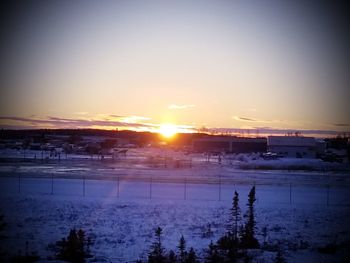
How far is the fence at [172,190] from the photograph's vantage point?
26.5 m

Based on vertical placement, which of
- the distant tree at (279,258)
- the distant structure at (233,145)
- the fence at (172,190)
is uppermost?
the distant structure at (233,145)

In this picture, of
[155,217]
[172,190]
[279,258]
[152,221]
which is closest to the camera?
[279,258]

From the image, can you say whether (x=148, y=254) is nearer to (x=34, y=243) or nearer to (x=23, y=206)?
(x=34, y=243)

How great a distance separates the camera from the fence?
26.5 metres

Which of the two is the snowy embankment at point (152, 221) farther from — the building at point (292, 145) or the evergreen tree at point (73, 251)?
the building at point (292, 145)

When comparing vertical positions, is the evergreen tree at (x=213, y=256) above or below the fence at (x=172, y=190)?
below

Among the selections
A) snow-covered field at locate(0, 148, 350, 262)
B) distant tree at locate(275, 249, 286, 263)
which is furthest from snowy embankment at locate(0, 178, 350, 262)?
distant tree at locate(275, 249, 286, 263)

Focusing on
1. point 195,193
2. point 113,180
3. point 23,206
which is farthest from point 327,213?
point 113,180

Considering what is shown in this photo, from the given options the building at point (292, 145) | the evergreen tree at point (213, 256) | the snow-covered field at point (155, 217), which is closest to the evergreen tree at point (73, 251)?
the snow-covered field at point (155, 217)

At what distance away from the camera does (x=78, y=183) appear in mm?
32719

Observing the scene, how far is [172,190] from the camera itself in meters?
29.9

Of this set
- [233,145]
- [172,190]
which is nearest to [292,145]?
[233,145]

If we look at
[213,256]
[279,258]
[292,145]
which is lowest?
[279,258]

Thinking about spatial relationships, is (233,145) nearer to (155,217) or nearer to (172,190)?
(172,190)
